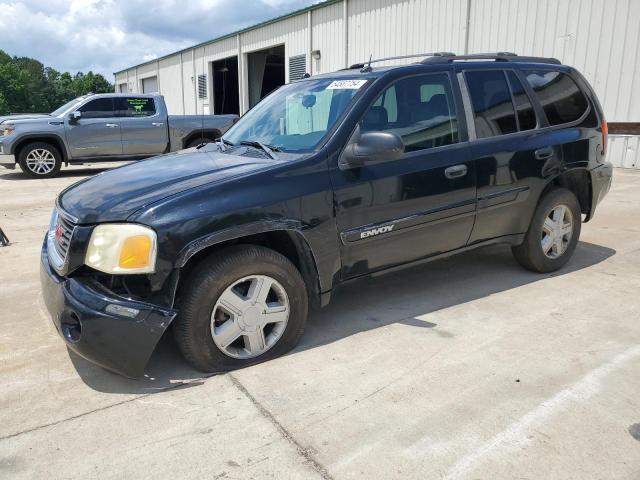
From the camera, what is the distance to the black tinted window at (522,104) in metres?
4.35

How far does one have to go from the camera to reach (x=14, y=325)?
12.5 feet

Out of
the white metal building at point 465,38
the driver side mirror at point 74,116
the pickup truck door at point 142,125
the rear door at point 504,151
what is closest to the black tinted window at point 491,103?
the rear door at point 504,151

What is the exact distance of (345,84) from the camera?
148 inches

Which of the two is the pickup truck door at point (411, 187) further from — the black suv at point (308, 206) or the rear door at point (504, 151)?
the rear door at point (504, 151)

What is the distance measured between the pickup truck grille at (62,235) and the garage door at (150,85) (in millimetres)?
34711

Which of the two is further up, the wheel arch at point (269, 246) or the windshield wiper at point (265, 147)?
the windshield wiper at point (265, 147)

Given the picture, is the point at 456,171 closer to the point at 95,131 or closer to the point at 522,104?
the point at 522,104

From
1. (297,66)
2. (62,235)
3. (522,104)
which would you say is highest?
(297,66)

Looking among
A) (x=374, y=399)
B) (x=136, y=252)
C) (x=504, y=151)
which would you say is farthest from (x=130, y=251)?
(x=504, y=151)

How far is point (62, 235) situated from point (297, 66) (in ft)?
58.5

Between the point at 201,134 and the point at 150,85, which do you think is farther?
the point at 150,85

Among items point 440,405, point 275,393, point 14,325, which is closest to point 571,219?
point 440,405

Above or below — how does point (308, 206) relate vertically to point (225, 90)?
below

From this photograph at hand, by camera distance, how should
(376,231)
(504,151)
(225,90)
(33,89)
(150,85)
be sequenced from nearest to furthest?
(376,231)
(504,151)
(225,90)
(150,85)
(33,89)
